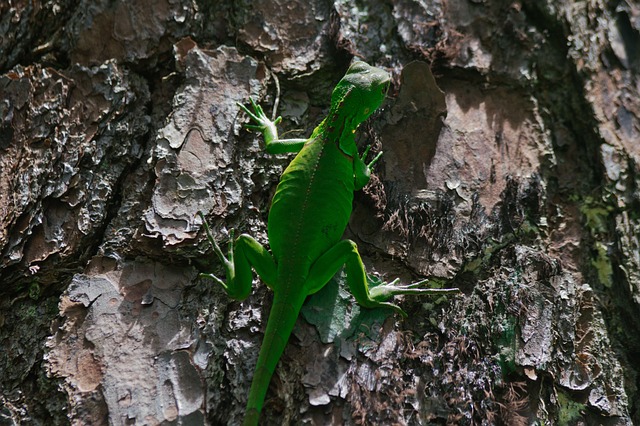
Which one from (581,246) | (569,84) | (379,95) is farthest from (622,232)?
(379,95)

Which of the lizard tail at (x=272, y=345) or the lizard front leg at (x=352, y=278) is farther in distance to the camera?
the lizard front leg at (x=352, y=278)

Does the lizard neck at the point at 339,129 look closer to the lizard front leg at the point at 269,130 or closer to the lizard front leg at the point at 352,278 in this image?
the lizard front leg at the point at 269,130

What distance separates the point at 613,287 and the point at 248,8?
8.95ft

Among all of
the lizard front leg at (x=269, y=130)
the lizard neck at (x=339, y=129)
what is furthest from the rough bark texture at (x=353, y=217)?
the lizard neck at (x=339, y=129)

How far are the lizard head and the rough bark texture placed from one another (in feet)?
0.40

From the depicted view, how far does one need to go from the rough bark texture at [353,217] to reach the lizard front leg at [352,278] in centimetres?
8

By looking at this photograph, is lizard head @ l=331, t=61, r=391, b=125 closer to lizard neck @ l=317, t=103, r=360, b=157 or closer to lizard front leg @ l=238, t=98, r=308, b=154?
lizard neck @ l=317, t=103, r=360, b=157

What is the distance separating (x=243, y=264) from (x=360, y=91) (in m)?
1.14

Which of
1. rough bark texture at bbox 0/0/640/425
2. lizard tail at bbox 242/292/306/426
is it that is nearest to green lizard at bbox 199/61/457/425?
lizard tail at bbox 242/292/306/426

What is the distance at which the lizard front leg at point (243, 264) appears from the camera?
2869mm

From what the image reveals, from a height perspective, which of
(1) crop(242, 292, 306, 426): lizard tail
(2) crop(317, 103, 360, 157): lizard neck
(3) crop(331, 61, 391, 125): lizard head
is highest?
(3) crop(331, 61, 391, 125): lizard head

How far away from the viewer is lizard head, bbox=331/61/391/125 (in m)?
3.23

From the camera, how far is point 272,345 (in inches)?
103

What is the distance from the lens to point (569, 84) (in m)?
3.81
